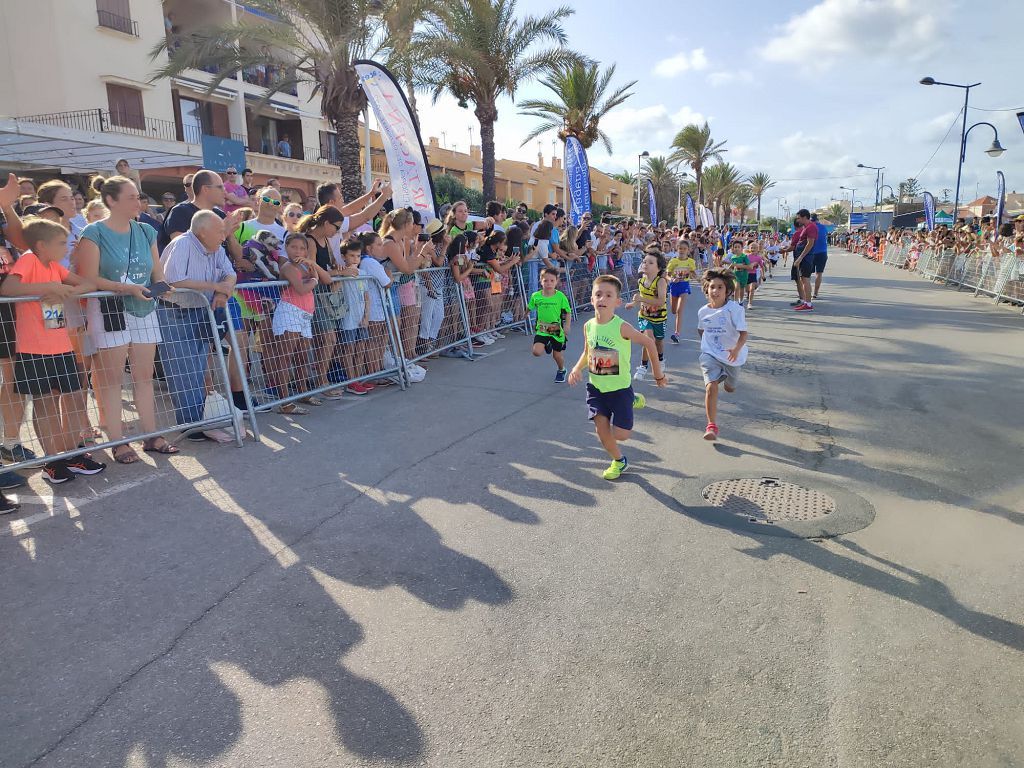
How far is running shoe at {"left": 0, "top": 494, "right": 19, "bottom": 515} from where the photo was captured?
4301mm

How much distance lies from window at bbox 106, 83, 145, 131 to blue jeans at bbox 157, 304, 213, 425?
22836mm

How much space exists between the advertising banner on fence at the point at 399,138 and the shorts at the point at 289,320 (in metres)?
3.81

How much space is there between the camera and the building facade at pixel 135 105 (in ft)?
53.7

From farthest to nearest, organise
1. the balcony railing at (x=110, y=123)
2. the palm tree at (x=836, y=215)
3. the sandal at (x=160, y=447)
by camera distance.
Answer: the palm tree at (x=836, y=215), the balcony railing at (x=110, y=123), the sandal at (x=160, y=447)

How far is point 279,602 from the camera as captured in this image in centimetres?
333

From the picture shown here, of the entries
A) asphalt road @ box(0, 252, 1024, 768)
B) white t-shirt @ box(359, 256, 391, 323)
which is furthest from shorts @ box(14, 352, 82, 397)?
white t-shirt @ box(359, 256, 391, 323)

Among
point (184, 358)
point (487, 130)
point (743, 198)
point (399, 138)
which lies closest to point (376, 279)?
point (184, 358)

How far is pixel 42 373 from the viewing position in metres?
4.79

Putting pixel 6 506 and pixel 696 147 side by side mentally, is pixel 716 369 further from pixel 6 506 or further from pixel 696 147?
pixel 696 147

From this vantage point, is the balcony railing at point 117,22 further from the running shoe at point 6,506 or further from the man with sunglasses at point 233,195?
the running shoe at point 6,506

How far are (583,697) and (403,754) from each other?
71cm

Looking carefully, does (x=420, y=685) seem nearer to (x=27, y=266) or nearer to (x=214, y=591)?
(x=214, y=591)

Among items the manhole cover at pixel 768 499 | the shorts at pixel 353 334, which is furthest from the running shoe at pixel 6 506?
the manhole cover at pixel 768 499

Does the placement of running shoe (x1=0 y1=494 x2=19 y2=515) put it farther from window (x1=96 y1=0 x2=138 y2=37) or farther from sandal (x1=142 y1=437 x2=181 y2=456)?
window (x1=96 y1=0 x2=138 y2=37)
